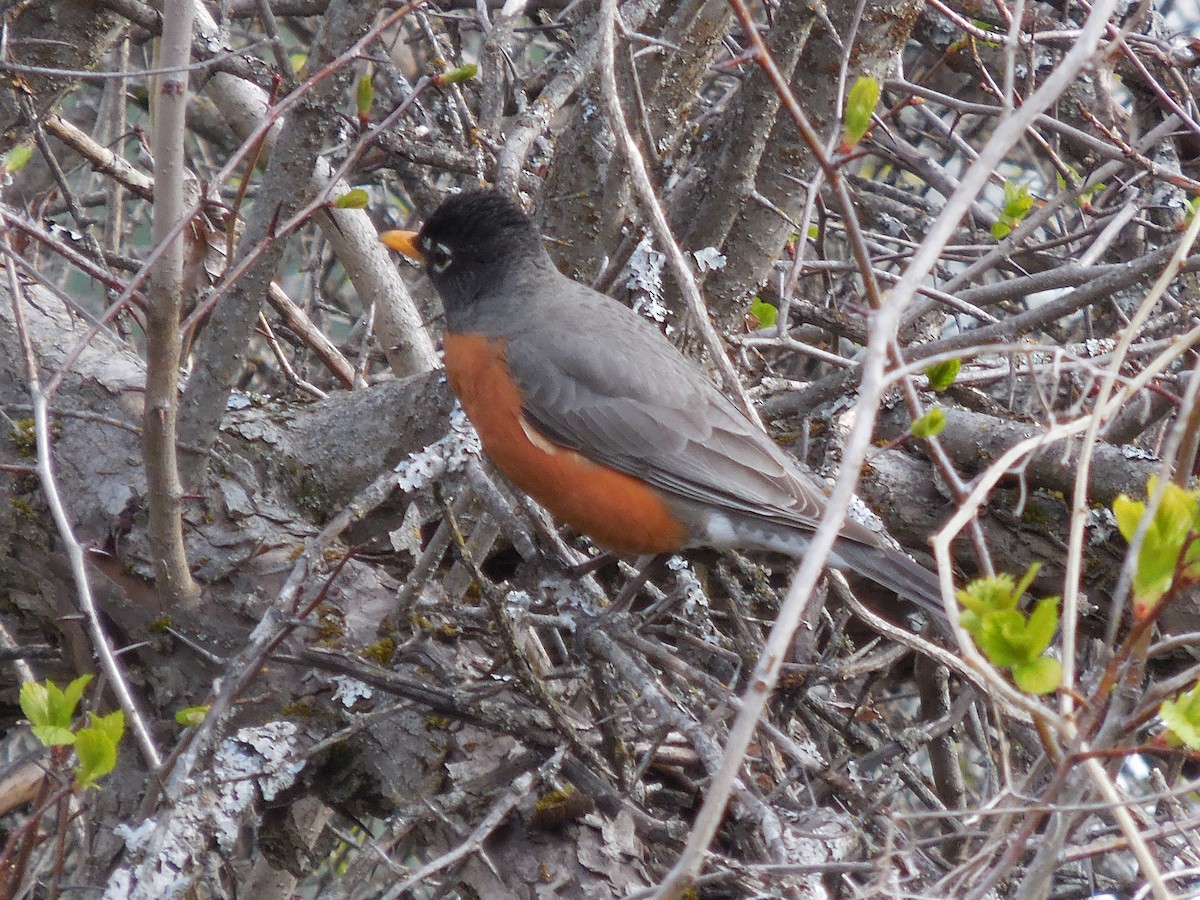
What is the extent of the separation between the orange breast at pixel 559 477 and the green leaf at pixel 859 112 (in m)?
1.39

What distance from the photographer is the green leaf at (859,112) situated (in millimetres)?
1927

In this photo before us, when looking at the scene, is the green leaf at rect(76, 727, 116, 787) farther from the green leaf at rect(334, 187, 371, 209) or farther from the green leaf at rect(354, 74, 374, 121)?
the green leaf at rect(354, 74, 374, 121)

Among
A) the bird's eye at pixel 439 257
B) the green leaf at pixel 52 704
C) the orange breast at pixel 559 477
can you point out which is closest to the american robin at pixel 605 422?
the orange breast at pixel 559 477

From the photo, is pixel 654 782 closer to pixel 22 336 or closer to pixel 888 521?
pixel 888 521

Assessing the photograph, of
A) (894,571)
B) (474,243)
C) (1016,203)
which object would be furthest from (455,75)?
(894,571)

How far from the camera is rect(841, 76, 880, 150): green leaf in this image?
6.32 feet

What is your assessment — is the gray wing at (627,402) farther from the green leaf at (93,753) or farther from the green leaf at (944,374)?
the green leaf at (93,753)

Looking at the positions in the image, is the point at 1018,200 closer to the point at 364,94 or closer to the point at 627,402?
the point at 627,402

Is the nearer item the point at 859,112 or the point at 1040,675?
the point at 1040,675

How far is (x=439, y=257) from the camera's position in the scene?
365 centimetres

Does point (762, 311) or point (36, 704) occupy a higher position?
point (762, 311)

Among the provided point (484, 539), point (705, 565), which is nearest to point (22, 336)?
point (484, 539)

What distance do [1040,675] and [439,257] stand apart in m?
2.65

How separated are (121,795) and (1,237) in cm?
121
